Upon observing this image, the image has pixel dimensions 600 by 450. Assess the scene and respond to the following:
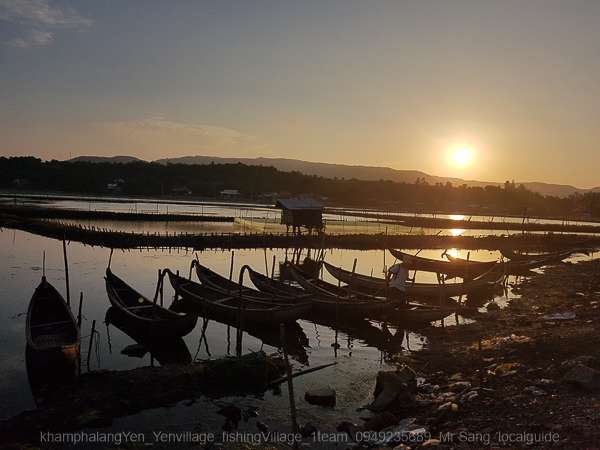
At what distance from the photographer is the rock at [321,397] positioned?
947cm

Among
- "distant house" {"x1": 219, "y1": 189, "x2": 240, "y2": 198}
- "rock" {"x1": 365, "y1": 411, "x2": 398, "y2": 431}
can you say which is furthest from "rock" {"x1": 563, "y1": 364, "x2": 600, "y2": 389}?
"distant house" {"x1": 219, "y1": 189, "x2": 240, "y2": 198}

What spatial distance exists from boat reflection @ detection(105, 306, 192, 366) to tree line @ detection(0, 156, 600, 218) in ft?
310

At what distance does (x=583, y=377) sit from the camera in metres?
7.75

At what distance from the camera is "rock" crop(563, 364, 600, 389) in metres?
7.63

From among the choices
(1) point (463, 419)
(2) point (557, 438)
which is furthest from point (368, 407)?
(2) point (557, 438)

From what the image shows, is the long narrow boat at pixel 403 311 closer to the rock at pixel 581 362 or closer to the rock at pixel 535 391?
the rock at pixel 581 362

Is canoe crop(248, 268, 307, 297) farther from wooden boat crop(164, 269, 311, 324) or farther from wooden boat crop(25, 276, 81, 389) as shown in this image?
wooden boat crop(25, 276, 81, 389)

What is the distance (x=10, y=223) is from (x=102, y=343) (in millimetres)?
39617

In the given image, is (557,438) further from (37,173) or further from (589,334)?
(37,173)

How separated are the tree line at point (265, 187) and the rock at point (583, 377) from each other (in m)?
100

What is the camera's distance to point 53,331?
1203 cm

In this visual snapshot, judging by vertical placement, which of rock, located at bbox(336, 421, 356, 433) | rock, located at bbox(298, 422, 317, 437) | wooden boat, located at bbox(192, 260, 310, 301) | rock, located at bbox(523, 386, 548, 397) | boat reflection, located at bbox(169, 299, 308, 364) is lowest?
boat reflection, located at bbox(169, 299, 308, 364)

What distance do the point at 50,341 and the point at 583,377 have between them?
12.4m

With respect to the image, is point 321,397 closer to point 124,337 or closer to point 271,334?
point 271,334
